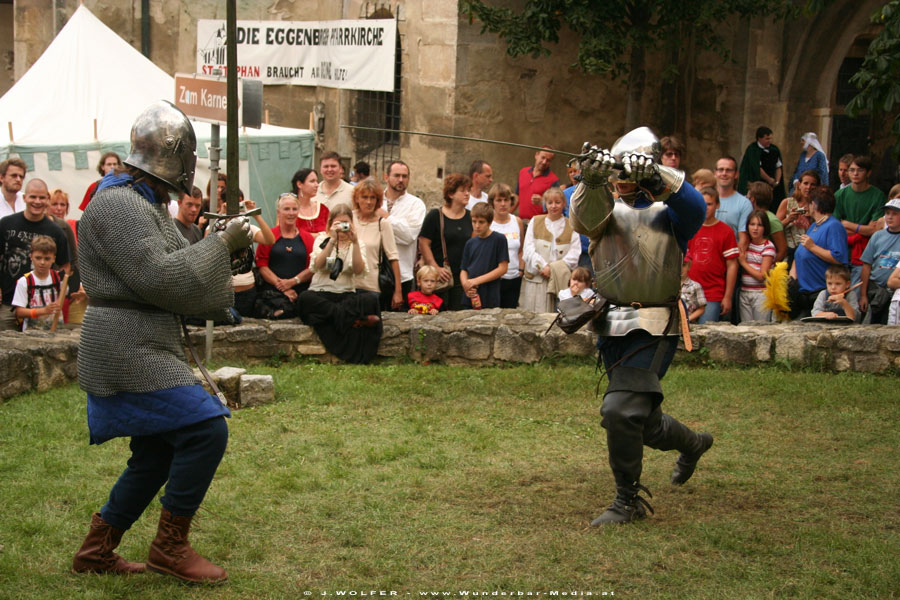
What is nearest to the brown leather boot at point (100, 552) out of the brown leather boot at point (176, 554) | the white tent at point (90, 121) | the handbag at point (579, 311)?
the brown leather boot at point (176, 554)

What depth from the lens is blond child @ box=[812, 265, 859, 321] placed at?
826 centimetres

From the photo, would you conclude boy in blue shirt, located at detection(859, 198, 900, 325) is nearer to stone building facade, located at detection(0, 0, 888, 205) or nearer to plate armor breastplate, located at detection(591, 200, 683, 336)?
plate armor breastplate, located at detection(591, 200, 683, 336)

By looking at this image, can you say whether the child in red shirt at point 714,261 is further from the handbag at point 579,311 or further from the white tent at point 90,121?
the white tent at point 90,121

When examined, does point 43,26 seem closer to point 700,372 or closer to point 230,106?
point 230,106

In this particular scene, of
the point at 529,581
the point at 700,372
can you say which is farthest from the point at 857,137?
the point at 529,581

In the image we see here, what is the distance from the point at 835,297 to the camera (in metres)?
8.28

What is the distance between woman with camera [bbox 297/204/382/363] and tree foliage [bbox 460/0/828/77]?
15.0ft

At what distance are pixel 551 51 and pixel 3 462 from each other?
30.8 feet

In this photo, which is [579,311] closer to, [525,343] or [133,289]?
[133,289]

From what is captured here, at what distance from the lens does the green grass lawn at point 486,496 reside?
406 cm

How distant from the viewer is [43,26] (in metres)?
17.6

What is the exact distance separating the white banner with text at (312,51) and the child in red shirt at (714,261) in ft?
16.0

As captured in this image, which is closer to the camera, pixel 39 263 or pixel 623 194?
pixel 623 194

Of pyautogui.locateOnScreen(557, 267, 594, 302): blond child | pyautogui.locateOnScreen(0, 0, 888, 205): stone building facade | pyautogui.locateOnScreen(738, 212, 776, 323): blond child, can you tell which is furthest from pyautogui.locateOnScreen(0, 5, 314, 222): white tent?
pyautogui.locateOnScreen(738, 212, 776, 323): blond child
